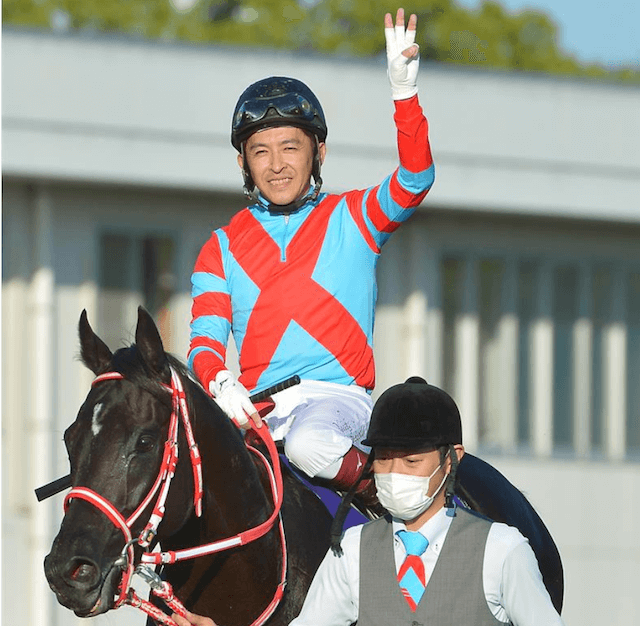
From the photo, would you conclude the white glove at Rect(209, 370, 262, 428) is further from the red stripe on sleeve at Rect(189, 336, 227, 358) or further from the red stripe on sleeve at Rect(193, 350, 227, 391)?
the red stripe on sleeve at Rect(189, 336, 227, 358)

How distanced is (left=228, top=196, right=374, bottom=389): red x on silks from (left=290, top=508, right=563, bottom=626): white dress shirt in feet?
3.68

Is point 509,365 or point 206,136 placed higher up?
point 206,136

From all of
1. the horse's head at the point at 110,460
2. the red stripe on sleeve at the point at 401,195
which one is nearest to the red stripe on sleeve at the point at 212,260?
the red stripe on sleeve at the point at 401,195

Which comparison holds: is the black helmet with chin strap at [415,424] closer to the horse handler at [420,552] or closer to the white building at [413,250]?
the horse handler at [420,552]

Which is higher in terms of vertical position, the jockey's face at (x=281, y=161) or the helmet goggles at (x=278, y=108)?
the helmet goggles at (x=278, y=108)

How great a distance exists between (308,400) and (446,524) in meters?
1.16

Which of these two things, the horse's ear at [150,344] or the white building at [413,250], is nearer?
the horse's ear at [150,344]

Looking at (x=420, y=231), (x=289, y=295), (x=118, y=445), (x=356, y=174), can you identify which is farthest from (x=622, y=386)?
(x=118, y=445)

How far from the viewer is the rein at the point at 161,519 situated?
156 inches

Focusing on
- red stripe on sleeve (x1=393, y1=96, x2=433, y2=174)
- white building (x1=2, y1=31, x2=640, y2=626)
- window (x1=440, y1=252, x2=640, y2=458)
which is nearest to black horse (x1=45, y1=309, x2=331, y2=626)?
red stripe on sleeve (x1=393, y1=96, x2=433, y2=174)

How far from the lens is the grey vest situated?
3.60m

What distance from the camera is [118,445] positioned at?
158 inches

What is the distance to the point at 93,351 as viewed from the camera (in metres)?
4.26

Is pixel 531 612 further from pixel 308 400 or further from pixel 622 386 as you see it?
pixel 622 386
